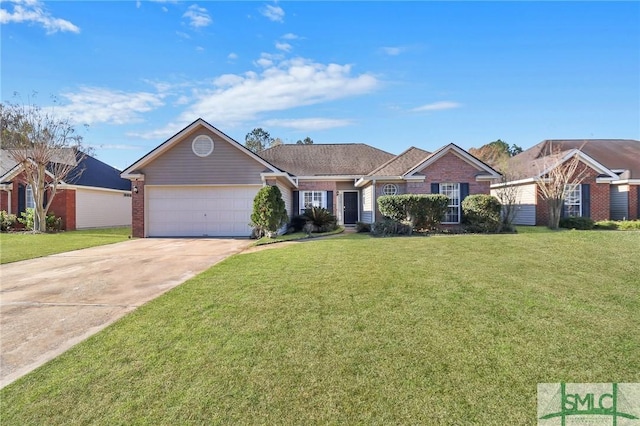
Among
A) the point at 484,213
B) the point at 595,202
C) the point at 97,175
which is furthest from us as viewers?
the point at 97,175

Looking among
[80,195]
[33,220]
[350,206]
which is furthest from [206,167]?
[33,220]

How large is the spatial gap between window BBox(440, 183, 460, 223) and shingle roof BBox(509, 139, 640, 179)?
240 inches

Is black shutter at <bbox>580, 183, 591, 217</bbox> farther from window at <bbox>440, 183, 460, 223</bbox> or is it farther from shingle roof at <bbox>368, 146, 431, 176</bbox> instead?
shingle roof at <bbox>368, 146, 431, 176</bbox>

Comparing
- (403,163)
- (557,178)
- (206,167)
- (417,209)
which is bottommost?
(417,209)

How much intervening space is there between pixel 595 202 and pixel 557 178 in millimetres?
4645

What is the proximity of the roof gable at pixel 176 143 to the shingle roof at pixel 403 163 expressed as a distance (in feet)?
18.9

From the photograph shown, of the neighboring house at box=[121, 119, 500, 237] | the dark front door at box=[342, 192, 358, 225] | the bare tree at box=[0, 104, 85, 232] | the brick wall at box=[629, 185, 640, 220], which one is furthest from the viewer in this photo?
the dark front door at box=[342, 192, 358, 225]

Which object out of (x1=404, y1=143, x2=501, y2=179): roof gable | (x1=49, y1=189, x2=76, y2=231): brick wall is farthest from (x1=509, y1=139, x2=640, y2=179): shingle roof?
(x1=49, y1=189, x2=76, y2=231): brick wall

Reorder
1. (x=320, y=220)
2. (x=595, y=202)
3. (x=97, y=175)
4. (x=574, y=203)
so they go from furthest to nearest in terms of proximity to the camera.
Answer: (x=97, y=175)
(x=595, y=202)
(x=574, y=203)
(x=320, y=220)

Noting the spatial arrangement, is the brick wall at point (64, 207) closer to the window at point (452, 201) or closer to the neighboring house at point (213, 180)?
the neighboring house at point (213, 180)

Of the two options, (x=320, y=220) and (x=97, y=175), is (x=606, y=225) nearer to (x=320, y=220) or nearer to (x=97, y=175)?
(x=320, y=220)

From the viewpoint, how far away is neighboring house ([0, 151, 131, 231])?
20.1 m

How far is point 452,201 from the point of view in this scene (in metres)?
16.2

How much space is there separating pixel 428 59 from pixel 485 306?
12.2m
